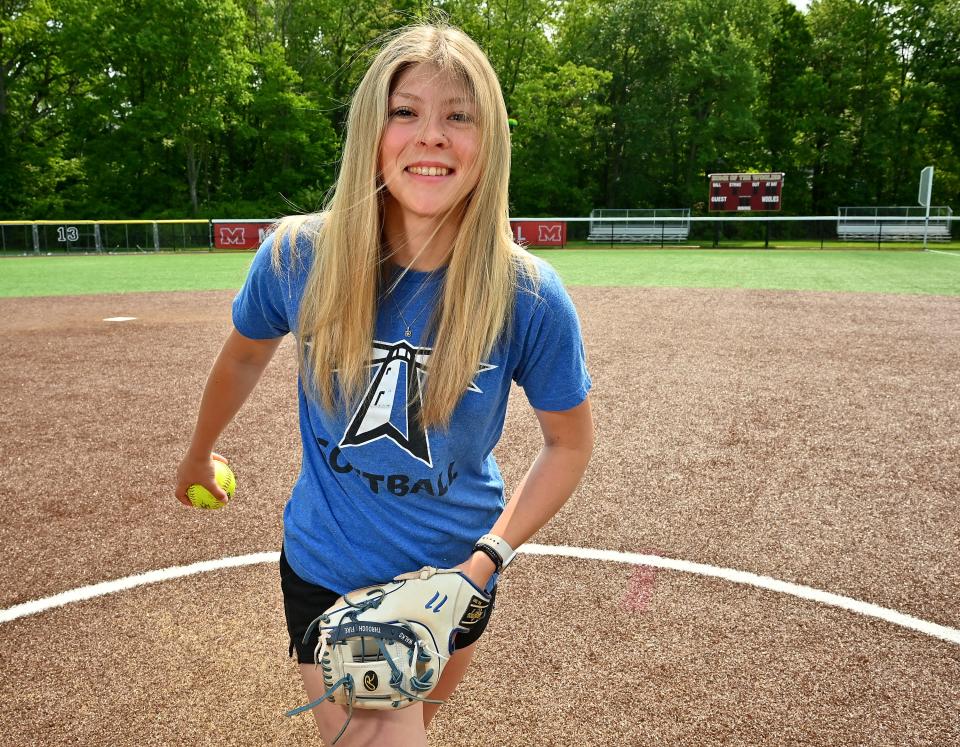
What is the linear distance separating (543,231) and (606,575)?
3309 cm

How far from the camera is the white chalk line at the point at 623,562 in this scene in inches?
150

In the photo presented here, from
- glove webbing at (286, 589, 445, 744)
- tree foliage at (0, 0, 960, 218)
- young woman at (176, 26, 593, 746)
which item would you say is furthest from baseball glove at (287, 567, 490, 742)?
tree foliage at (0, 0, 960, 218)

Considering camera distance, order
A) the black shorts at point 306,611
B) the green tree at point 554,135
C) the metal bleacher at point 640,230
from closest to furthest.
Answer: the black shorts at point 306,611
the metal bleacher at point 640,230
the green tree at point 554,135

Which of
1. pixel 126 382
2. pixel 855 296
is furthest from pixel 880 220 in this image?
pixel 126 382

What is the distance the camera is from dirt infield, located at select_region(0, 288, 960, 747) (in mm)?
3135

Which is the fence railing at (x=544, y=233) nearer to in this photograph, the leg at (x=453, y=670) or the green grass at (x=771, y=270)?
the green grass at (x=771, y=270)

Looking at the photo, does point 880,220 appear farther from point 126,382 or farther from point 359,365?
point 359,365

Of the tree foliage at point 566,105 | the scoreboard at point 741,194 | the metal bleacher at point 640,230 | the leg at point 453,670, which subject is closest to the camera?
the leg at point 453,670

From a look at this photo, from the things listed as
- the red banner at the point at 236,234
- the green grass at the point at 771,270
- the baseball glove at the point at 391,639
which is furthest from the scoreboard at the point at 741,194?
the baseball glove at the point at 391,639

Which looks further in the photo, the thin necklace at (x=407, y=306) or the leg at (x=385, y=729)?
the thin necklace at (x=407, y=306)

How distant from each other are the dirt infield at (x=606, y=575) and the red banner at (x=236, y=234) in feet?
88.1

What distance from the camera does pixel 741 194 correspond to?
35.9m

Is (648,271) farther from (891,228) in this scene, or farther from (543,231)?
(891,228)

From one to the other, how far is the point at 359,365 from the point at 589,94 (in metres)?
52.2
